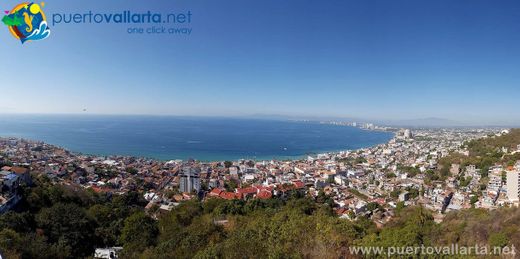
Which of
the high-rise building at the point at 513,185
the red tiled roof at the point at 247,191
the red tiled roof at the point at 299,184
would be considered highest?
the high-rise building at the point at 513,185

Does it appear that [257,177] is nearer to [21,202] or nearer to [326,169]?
[326,169]

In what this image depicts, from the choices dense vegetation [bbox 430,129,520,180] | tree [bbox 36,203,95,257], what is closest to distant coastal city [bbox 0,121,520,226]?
dense vegetation [bbox 430,129,520,180]

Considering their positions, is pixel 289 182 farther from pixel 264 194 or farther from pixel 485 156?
pixel 485 156

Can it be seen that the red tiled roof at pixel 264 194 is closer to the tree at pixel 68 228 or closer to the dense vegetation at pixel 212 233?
the dense vegetation at pixel 212 233

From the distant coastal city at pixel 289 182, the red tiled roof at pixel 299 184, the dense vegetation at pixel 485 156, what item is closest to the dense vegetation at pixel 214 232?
the distant coastal city at pixel 289 182

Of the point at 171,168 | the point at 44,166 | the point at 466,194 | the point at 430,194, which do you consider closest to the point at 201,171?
the point at 171,168

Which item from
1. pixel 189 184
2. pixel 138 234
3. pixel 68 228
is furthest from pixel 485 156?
pixel 68 228

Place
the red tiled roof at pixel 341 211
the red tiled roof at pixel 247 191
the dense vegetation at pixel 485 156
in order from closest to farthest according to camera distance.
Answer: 1. the red tiled roof at pixel 341 211
2. the red tiled roof at pixel 247 191
3. the dense vegetation at pixel 485 156

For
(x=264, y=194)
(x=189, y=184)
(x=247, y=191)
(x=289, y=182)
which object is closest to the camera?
(x=264, y=194)
